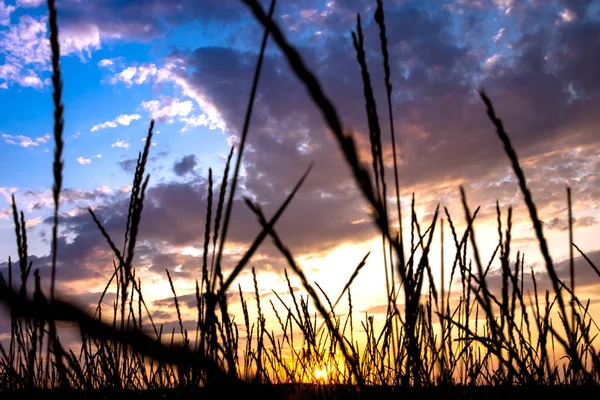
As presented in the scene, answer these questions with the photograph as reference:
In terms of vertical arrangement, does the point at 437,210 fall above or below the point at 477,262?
above

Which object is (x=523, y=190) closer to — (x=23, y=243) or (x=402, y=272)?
(x=402, y=272)

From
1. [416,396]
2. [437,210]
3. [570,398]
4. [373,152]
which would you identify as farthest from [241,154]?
[570,398]

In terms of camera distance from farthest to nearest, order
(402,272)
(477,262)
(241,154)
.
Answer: (477,262), (241,154), (402,272)

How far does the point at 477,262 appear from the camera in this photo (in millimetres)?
1242

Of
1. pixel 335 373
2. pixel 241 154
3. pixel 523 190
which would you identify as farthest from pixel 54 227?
pixel 335 373

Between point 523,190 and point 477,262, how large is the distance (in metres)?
0.37

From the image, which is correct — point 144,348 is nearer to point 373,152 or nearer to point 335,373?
point 373,152

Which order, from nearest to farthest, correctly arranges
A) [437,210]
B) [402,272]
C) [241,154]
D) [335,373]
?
1. [402,272]
2. [241,154]
3. [437,210]
4. [335,373]

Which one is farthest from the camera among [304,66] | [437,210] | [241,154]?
[437,210]

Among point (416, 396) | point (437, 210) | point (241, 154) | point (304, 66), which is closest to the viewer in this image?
point (304, 66)

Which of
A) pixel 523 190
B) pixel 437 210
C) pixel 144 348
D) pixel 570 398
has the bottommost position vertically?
pixel 570 398

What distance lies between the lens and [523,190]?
912mm

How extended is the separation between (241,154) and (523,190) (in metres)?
0.51

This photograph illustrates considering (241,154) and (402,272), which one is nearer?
(402,272)
